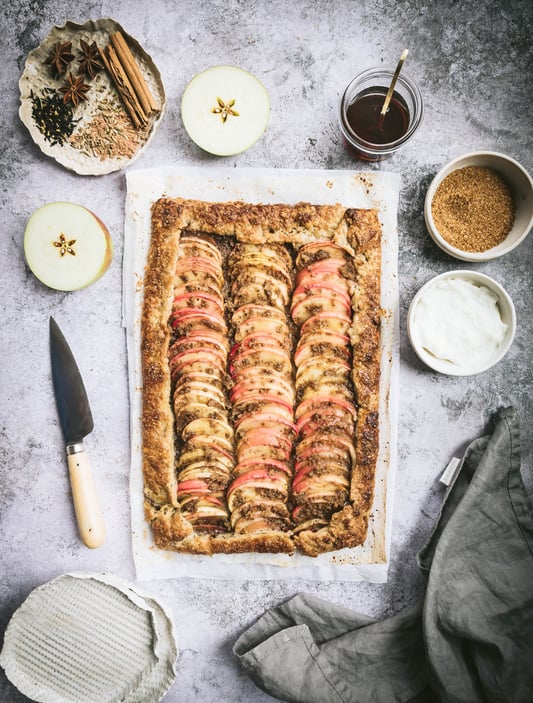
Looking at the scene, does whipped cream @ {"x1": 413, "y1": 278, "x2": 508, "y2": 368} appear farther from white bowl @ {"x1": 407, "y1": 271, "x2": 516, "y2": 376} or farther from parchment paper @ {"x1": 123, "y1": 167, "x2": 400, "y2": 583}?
parchment paper @ {"x1": 123, "y1": 167, "x2": 400, "y2": 583}

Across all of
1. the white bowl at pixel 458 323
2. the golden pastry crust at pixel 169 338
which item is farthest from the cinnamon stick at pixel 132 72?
the white bowl at pixel 458 323

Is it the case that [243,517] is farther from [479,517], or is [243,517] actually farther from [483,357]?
[483,357]

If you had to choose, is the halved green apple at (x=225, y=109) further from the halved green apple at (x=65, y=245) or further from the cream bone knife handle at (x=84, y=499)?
the cream bone knife handle at (x=84, y=499)

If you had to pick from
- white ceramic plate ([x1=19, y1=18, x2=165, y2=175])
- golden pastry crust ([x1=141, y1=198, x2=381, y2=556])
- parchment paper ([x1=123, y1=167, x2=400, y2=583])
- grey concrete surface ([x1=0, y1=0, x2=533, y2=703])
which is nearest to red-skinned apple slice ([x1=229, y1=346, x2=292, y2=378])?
golden pastry crust ([x1=141, y1=198, x2=381, y2=556])

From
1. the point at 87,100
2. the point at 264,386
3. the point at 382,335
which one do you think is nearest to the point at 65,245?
the point at 87,100

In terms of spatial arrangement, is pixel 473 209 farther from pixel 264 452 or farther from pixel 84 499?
→ pixel 84 499

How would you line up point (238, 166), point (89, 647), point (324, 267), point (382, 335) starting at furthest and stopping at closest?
point (238, 166) < point (382, 335) < point (324, 267) < point (89, 647)
